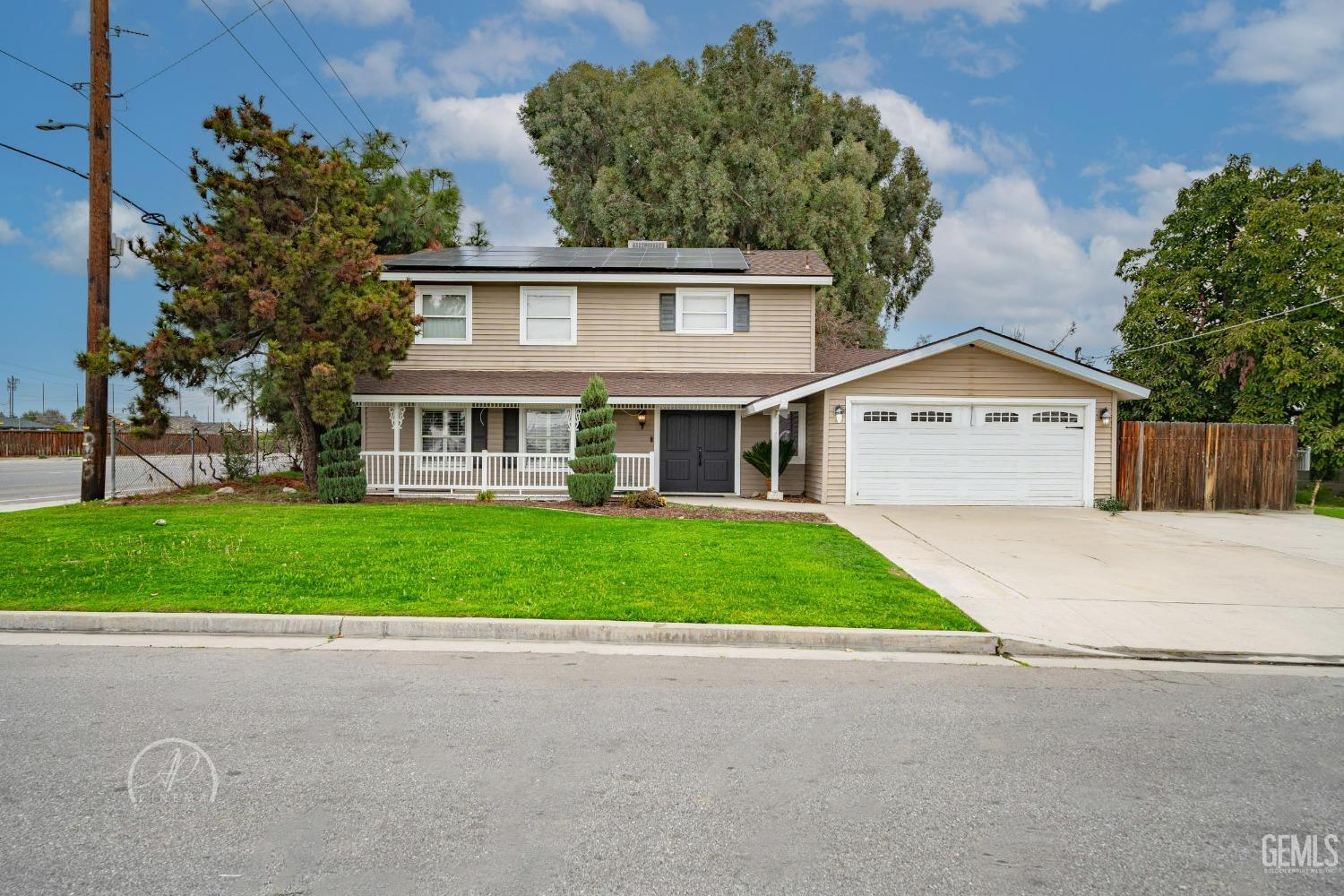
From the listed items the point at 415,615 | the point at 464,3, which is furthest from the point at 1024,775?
the point at 464,3

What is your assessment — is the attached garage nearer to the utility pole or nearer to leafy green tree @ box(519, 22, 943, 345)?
the utility pole

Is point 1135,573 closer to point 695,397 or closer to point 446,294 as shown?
point 695,397

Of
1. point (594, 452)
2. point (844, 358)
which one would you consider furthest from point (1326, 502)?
point (594, 452)

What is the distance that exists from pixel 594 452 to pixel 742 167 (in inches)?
772

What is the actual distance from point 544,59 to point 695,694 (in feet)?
120

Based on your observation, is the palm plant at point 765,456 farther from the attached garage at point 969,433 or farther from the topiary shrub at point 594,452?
the topiary shrub at point 594,452

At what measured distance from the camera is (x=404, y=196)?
26.7m

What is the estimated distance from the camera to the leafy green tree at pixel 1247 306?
22.1 meters

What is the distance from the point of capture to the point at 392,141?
27.9 meters

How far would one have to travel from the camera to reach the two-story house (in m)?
16.9

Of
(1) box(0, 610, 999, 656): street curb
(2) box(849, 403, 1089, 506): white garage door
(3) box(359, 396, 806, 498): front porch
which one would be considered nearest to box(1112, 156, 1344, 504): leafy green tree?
(2) box(849, 403, 1089, 506): white garage door

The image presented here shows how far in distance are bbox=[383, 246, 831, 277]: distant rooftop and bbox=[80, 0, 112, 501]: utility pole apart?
19.6ft

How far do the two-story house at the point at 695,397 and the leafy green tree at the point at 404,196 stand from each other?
688 centimetres

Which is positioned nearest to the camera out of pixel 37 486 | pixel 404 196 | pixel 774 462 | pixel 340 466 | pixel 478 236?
pixel 340 466
